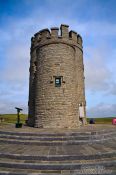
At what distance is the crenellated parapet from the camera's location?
16688 millimetres

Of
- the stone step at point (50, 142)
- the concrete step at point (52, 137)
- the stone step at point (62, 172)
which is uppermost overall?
the concrete step at point (52, 137)

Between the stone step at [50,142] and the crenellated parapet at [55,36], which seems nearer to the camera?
the stone step at [50,142]

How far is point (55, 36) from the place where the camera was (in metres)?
16.7

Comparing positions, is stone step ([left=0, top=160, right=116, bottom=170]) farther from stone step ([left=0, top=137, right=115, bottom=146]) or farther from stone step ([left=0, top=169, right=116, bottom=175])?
stone step ([left=0, top=137, right=115, bottom=146])

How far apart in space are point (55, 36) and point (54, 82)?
172 inches

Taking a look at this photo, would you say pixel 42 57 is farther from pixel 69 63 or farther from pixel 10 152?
pixel 10 152

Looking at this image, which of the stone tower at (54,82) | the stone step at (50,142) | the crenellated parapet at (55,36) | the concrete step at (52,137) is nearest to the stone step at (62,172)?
the stone step at (50,142)

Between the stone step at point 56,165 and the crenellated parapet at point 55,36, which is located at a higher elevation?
the crenellated parapet at point 55,36

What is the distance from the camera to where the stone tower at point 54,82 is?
1530 cm

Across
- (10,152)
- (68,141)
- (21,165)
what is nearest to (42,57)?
(68,141)

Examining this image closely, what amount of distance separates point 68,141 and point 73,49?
32.3 feet

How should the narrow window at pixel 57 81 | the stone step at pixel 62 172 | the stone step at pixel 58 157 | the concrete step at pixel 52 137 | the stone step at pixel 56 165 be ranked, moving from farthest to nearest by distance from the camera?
the narrow window at pixel 57 81
the concrete step at pixel 52 137
the stone step at pixel 58 157
the stone step at pixel 56 165
the stone step at pixel 62 172

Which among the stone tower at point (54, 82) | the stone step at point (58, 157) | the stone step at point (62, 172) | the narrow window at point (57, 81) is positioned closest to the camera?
the stone step at point (62, 172)

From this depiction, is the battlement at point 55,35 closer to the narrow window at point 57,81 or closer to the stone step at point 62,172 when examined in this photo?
the narrow window at point 57,81
